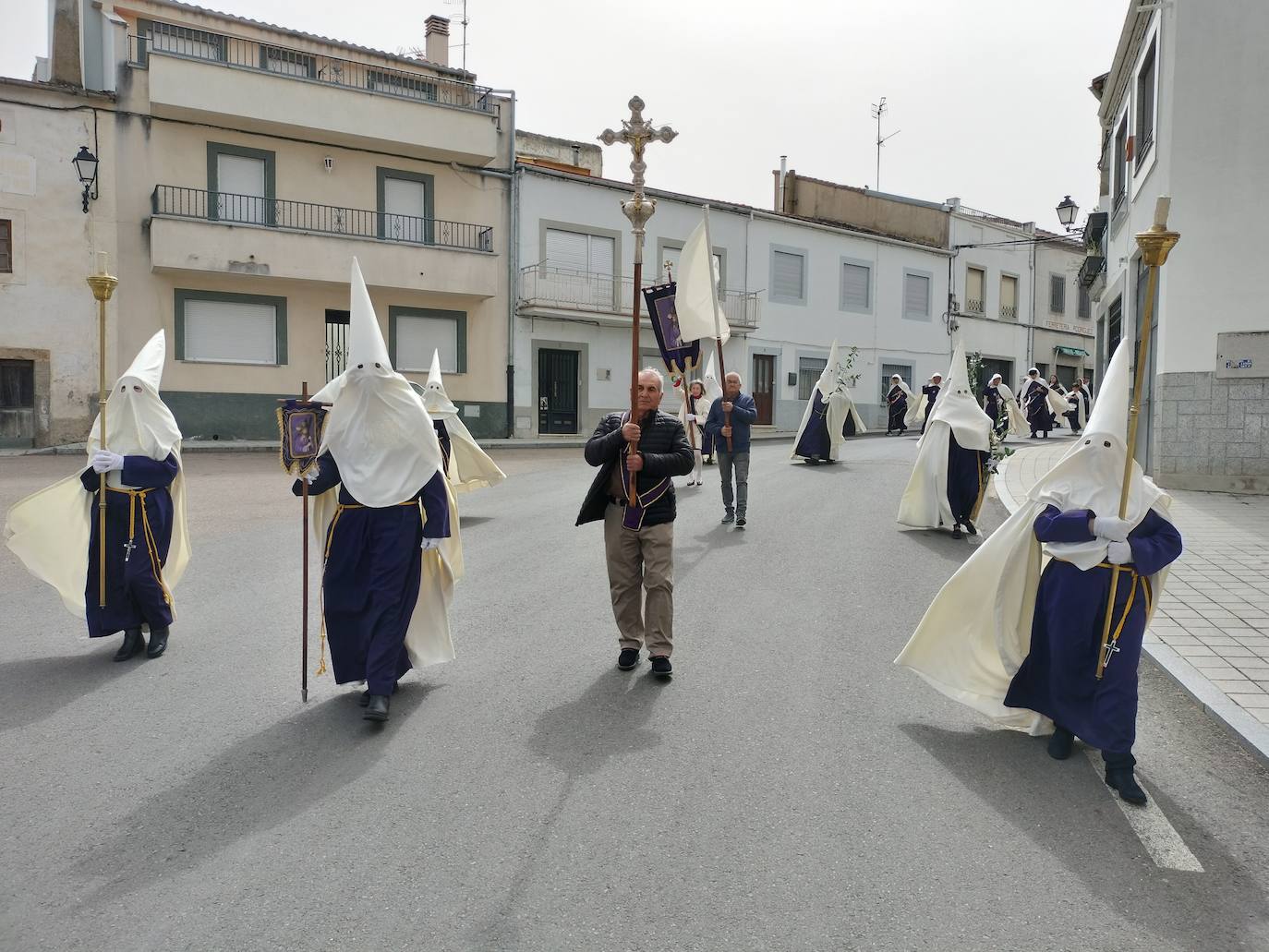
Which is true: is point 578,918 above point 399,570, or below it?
below

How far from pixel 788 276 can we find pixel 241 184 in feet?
57.4

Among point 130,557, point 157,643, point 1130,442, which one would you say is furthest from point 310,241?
point 1130,442

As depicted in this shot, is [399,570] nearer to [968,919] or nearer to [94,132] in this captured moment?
[968,919]

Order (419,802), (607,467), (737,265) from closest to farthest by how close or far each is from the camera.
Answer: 1. (419,802)
2. (607,467)
3. (737,265)

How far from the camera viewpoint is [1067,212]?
91.4 feet

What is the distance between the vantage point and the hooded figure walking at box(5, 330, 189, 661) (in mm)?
5805

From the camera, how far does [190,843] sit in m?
3.49

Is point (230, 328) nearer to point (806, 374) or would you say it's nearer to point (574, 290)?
point (574, 290)

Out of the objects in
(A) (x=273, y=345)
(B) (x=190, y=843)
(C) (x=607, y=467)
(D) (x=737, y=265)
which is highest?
(D) (x=737, y=265)

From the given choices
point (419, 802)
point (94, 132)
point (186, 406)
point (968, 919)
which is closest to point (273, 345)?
point (186, 406)

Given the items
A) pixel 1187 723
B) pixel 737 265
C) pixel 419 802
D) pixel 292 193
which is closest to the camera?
pixel 419 802

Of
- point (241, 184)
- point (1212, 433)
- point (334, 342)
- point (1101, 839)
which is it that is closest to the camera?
point (1101, 839)

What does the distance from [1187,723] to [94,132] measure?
78.4 feet

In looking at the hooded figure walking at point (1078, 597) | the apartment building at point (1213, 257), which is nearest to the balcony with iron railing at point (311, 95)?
the apartment building at point (1213, 257)
